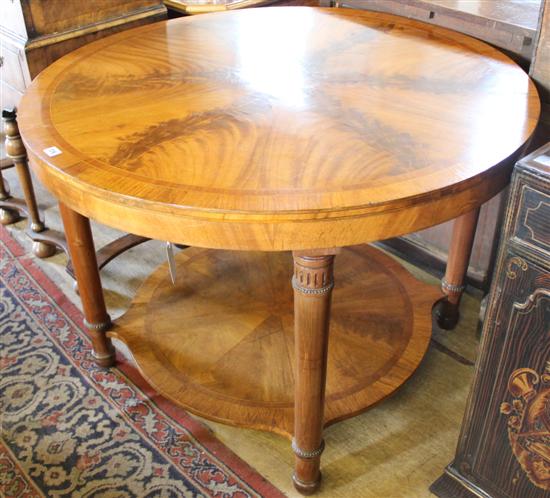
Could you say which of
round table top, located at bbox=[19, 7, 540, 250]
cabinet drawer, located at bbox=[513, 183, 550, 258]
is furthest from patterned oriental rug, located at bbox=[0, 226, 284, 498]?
cabinet drawer, located at bbox=[513, 183, 550, 258]

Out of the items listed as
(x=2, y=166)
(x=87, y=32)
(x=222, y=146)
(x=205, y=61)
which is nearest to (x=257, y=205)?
(x=222, y=146)

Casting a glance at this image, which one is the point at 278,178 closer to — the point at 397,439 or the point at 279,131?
the point at 279,131

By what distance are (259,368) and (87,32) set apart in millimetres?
1039

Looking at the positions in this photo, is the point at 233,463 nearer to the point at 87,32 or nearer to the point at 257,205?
the point at 257,205

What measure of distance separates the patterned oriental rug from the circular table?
9 centimetres

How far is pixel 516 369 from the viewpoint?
1064 mm

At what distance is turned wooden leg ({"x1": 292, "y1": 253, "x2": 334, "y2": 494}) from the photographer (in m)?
1.03

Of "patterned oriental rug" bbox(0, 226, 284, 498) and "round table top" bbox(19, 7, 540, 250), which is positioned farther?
"patterned oriental rug" bbox(0, 226, 284, 498)

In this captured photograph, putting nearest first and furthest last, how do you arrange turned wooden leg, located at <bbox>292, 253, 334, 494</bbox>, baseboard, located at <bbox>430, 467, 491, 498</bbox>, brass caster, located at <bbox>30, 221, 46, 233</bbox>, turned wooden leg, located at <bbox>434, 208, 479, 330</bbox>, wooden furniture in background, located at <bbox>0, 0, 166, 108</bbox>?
turned wooden leg, located at <bbox>292, 253, 334, 494</bbox> < baseboard, located at <bbox>430, 467, 491, 498</bbox> < turned wooden leg, located at <bbox>434, 208, 479, 330</bbox> < wooden furniture in background, located at <bbox>0, 0, 166, 108</bbox> < brass caster, located at <bbox>30, 221, 46, 233</bbox>

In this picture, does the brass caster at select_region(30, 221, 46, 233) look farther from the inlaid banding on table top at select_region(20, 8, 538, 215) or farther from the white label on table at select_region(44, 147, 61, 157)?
the white label on table at select_region(44, 147, 61, 157)

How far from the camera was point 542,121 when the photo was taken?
1342mm

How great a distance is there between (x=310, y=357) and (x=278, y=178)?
31 cm

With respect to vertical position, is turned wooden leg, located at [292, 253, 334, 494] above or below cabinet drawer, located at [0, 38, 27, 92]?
below

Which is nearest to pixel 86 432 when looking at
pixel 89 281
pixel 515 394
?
pixel 89 281
